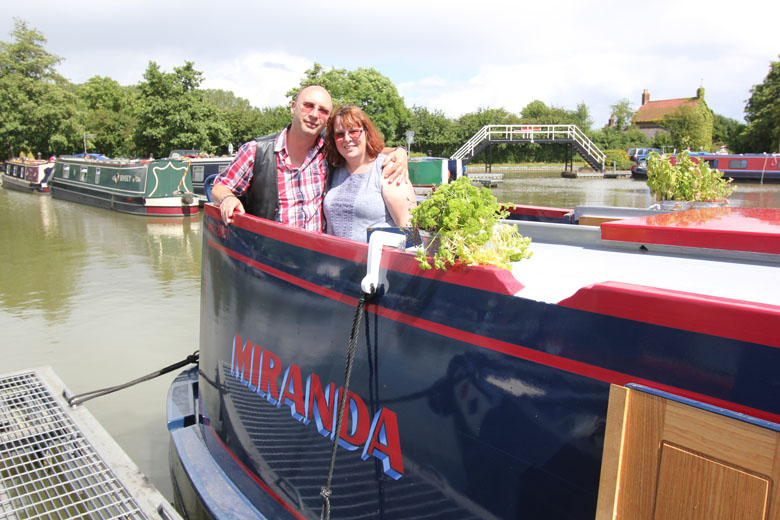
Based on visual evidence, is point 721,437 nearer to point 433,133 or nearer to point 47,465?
point 47,465

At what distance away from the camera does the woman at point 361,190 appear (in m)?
2.57

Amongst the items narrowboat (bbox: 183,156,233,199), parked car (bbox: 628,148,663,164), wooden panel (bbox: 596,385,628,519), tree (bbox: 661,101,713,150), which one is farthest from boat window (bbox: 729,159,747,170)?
wooden panel (bbox: 596,385,628,519)

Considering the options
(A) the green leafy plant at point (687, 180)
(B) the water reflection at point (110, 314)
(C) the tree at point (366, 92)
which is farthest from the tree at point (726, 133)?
(A) the green leafy plant at point (687, 180)

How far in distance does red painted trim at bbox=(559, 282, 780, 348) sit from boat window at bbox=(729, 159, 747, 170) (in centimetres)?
2963

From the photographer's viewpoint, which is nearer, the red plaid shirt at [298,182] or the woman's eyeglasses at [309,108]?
the woman's eyeglasses at [309,108]

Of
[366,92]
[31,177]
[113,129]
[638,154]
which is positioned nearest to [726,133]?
[638,154]

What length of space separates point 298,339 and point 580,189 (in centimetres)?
2724

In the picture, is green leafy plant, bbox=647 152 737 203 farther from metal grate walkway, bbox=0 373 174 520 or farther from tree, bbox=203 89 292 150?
tree, bbox=203 89 292 150

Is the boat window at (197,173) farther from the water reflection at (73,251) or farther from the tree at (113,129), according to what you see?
the tree at (113,129)

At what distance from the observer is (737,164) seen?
2642 cm

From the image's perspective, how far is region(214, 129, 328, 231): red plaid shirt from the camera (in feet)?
9.84

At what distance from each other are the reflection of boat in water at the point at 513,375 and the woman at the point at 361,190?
12.0 inches

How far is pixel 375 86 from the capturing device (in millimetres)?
47250

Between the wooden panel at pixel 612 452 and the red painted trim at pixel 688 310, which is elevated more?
the red painted trim at pixel 688 310
